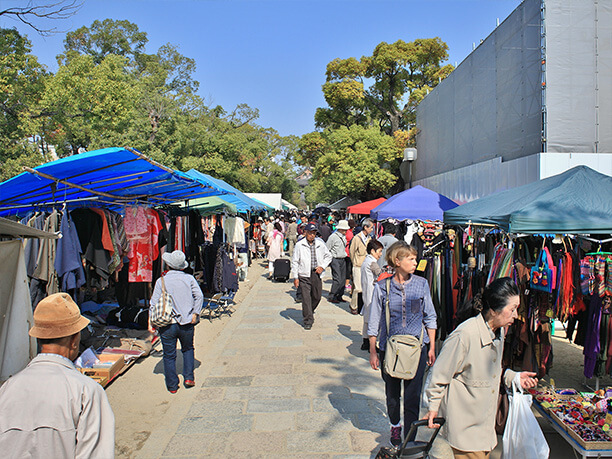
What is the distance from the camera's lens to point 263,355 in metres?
6.43

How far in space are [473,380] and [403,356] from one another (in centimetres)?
77

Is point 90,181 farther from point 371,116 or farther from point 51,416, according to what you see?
point 371,116

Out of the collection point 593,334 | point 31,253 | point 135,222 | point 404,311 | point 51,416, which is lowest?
point 593,334

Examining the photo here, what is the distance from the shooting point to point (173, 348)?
16.4 feet

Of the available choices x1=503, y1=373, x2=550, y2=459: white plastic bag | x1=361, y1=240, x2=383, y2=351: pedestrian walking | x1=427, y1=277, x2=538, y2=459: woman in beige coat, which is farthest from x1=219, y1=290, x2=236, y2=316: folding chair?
x1=503, y1=373, x2=550, y2=459: white plastic bag

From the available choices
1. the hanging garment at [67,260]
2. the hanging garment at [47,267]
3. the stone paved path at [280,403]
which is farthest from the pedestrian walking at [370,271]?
the hanging garment at [47,267]

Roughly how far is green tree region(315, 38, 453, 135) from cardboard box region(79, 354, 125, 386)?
2199 cm

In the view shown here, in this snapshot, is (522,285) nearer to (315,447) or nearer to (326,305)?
(315,447)

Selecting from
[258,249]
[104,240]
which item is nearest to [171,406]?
[104,240]

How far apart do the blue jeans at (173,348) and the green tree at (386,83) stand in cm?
2190

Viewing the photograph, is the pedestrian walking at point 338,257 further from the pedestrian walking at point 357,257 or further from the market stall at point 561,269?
the market stall at point 561,269

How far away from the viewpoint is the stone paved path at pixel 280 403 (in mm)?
3836

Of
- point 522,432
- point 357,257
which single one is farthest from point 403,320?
point 357,257

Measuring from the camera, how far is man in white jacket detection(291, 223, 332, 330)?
7820 mm
